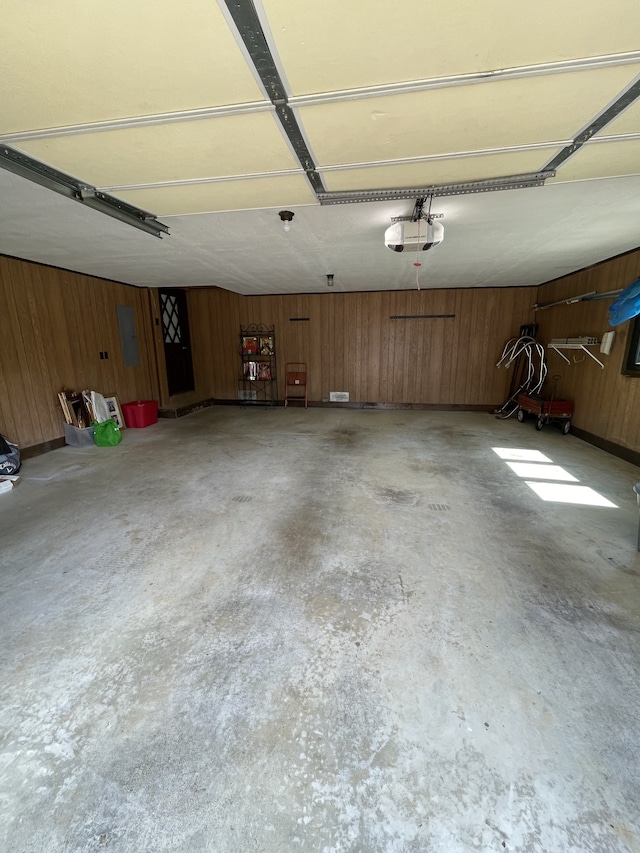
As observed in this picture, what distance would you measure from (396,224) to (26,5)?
224cm

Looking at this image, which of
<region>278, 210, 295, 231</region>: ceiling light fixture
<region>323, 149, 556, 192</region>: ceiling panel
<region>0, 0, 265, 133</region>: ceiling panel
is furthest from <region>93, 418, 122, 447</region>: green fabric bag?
<region>323, 149, 556, 192</region>: ceiling panel

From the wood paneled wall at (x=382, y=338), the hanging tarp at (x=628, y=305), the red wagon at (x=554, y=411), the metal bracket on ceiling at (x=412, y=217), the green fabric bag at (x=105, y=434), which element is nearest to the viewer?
the metal bracket on ceiling at (x=412, y=217)

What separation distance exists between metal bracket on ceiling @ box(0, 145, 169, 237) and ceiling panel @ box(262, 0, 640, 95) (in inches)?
62.8

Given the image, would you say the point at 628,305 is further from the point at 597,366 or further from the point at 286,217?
the point at 286,217

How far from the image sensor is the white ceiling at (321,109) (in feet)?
3.53

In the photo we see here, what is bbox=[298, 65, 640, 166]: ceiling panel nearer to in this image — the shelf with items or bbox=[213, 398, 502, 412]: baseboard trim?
bbox=[213, 398, 502, 412]: baseboard trim

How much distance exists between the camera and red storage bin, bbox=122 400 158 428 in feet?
18.6

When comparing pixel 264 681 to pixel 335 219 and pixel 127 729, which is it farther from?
pixel 335 219

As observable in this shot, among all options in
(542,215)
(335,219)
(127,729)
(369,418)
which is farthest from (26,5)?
(369,418)

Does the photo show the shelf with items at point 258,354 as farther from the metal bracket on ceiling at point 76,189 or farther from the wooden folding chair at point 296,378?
the metal bracket on ceiling at point 76,189

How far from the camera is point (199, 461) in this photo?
411 centimetres

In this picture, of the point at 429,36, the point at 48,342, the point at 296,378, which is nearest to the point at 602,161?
the point at 429,36

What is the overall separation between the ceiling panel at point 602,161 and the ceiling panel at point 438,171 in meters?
0.18

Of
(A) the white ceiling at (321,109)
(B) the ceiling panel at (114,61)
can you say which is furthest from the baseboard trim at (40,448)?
(B) the ceiling panel at (114,61)
